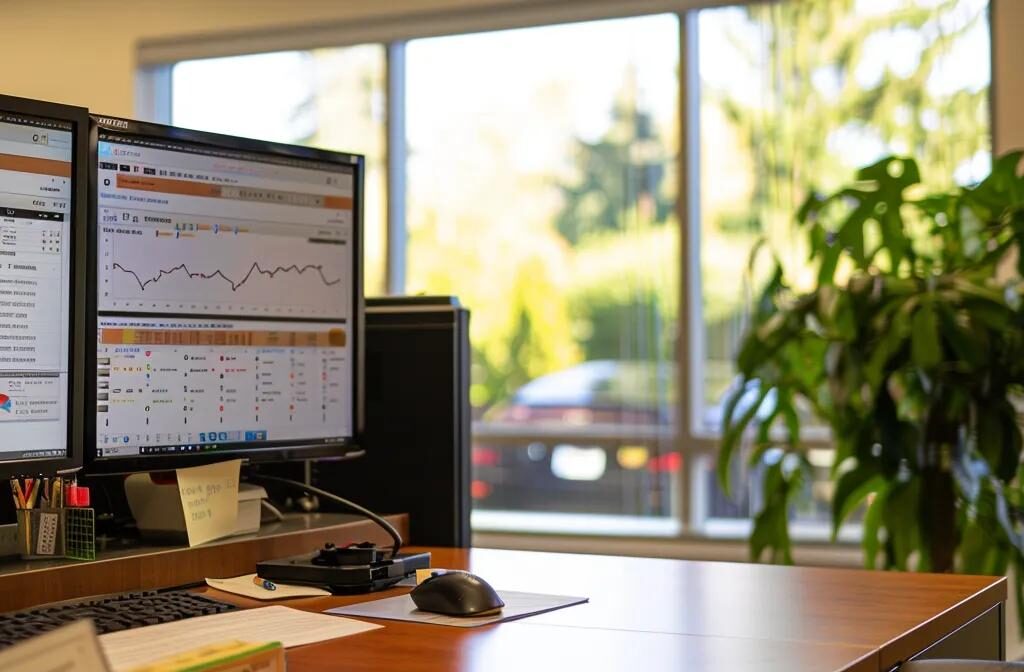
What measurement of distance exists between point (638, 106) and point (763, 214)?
576 mm

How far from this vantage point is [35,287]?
126 cm

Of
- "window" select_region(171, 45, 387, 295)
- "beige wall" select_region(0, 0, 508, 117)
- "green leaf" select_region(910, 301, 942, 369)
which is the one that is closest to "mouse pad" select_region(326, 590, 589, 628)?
"green leaf" select_region(910, 301, 942, 369)

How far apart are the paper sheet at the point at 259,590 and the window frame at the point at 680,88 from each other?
276 centimetres

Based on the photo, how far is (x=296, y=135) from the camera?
4785 millimetres

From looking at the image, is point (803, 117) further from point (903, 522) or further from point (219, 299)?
point (219, 299)

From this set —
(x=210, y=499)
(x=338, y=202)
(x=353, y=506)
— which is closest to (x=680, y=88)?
(x=338, y=202)

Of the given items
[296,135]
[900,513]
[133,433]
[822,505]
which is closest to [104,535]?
[133,433]

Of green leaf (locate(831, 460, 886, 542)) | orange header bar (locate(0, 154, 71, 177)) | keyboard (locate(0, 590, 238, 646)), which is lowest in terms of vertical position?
green leaf (locate(831, 460, 886, 542))

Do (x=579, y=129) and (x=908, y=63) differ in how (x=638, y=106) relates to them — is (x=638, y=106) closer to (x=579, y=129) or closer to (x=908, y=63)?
(x=579, y=129)

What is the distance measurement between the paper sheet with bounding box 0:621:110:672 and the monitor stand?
629 millimetres

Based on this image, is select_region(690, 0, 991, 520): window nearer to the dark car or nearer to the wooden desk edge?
the dark car

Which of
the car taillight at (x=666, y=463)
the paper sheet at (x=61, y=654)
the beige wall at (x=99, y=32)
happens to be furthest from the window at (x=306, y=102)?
the paper sheet at (x=61, y=654)

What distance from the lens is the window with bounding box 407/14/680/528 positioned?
4.15 meters

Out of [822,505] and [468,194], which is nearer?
[822,505]
